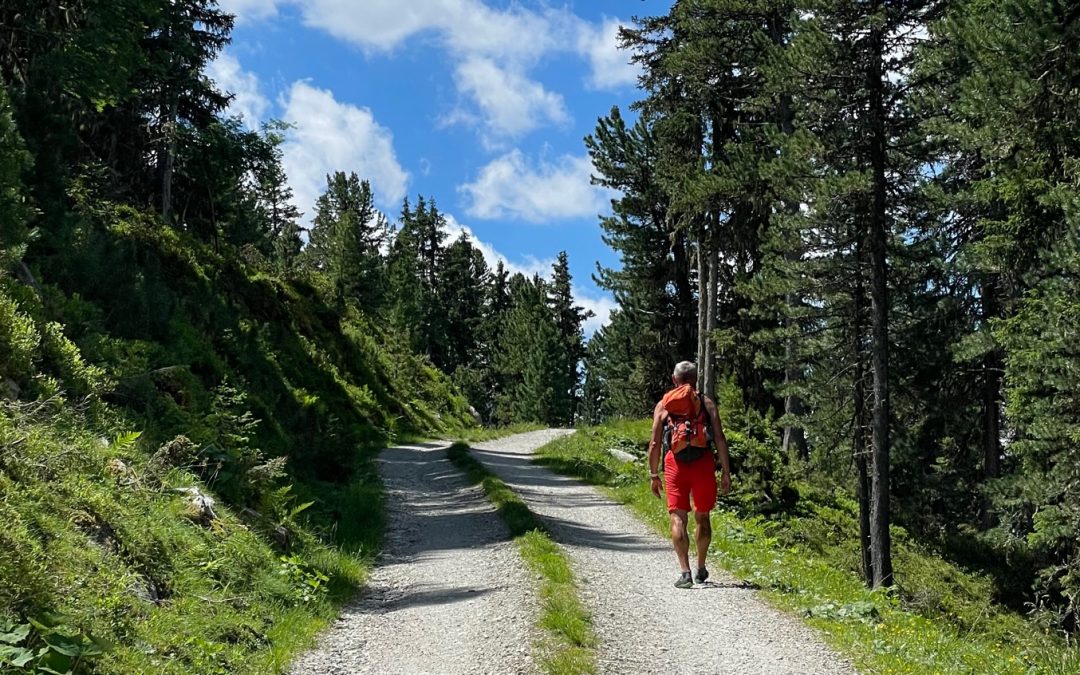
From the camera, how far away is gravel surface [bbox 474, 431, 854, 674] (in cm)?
557

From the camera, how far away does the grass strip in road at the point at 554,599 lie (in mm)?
5469

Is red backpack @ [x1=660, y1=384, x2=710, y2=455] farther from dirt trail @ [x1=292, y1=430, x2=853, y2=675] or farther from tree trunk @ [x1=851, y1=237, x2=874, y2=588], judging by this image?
tree trunk @ [x1=851, y1=237, x2=874, y2=588]

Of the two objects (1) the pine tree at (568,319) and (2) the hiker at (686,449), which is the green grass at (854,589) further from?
(1) the pine tree at (568,319)

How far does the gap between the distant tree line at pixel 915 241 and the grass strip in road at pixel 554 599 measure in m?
6.59

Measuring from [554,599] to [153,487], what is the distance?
13.9 ft

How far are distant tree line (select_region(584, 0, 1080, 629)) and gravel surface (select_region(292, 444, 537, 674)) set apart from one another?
7.53 meters

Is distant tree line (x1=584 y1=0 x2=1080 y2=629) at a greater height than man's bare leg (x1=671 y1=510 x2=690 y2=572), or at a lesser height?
greater

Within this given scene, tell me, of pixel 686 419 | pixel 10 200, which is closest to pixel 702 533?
pixel 686 419

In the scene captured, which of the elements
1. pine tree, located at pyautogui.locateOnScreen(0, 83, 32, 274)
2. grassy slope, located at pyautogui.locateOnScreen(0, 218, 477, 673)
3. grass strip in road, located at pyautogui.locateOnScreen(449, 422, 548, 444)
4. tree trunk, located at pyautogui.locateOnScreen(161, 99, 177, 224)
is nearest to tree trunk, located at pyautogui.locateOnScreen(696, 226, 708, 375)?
grassy slope, located at pyautogui.locateOnScreen(0, 218, 477, 673)

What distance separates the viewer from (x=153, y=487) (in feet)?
24.7

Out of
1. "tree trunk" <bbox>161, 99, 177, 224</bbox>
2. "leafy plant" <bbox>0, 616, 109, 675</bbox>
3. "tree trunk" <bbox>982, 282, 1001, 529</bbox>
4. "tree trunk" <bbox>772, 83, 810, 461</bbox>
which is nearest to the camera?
"leafy plant" <bbox>0, 616, 109, 675</bbox>

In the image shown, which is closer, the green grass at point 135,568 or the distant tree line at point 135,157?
the green grass at point 135,568

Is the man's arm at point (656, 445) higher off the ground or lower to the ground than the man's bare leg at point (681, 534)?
higher

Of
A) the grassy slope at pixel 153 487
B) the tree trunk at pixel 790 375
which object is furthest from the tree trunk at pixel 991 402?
the grassy slope at pixel 153 487
